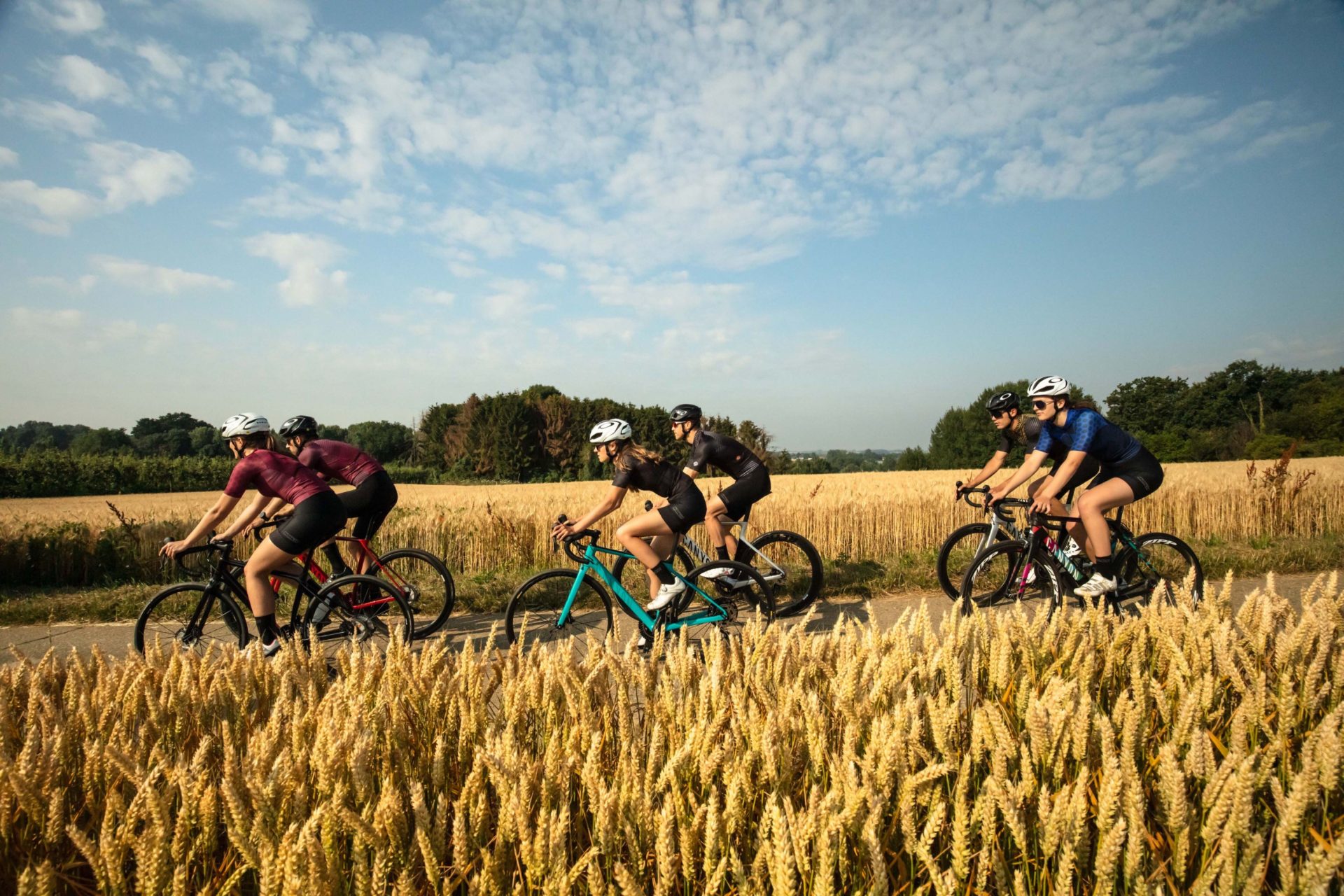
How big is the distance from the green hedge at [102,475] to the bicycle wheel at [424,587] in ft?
162

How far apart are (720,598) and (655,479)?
1624mm

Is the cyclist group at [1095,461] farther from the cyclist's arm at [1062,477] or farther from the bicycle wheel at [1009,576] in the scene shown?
the bicycle wheel at [1009,576]

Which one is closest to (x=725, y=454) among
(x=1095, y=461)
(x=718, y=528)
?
(x=718, y=528)

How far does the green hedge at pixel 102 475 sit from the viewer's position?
42000 mm

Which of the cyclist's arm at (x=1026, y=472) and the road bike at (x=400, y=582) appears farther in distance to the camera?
the cyclist's arm at (x=1026, y=472)

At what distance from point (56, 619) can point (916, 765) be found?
9.54 m

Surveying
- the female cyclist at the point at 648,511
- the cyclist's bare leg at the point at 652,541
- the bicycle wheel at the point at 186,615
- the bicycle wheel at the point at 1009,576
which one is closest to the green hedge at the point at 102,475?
the bicycle wheel at the point at 186,615

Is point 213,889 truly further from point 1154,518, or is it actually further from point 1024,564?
point 1154,518

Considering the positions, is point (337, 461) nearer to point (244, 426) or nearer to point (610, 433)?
point (244, 426)

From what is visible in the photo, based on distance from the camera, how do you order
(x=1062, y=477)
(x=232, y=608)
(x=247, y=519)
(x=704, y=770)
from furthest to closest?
(x=1062, y=477), (x=232, y=608), (x=247, y=519), (x=704, y=770)

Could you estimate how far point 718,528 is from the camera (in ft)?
24.1

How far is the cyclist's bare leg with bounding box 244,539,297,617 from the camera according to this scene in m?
5.38

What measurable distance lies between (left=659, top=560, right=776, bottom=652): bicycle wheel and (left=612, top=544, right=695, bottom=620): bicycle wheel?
230 mm

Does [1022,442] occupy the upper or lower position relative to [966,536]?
upper
